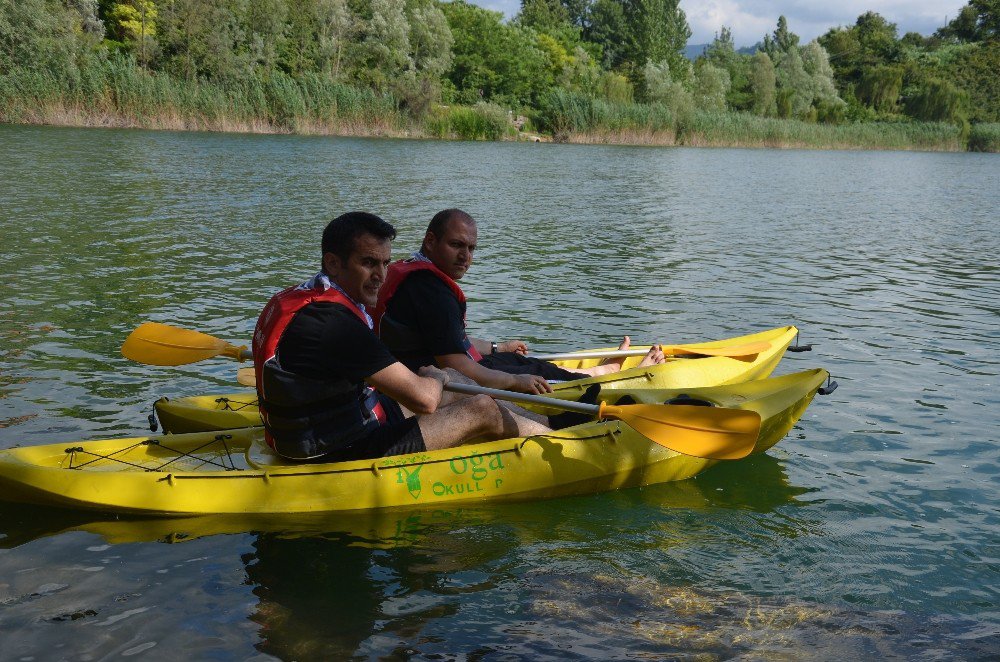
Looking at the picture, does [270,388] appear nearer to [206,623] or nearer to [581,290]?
[206,623]

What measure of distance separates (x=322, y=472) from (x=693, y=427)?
217cm

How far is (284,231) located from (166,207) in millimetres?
3163

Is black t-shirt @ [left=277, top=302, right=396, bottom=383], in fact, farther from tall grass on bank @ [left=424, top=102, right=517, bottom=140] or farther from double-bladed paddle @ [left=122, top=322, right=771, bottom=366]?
tall grass on bank @ [left=424, top=102, right=517, bottom=140]

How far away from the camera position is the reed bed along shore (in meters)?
34.0

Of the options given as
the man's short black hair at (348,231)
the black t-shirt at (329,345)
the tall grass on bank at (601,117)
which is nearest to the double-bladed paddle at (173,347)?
the black t-shirt at (329,345)

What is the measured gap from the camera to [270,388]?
4711 mm

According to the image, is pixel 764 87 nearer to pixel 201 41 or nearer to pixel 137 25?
pixel 201 41

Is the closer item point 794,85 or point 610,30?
point 794,85

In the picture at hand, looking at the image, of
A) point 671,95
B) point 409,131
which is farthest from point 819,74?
point 409,131

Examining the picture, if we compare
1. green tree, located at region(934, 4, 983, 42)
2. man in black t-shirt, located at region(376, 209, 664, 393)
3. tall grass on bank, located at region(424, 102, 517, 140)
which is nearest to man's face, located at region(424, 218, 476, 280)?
man in black t-shirt, located at region(376, 209, 664, 393)

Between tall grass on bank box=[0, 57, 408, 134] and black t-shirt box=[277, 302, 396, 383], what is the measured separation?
33152 mm

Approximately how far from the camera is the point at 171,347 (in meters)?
6.86

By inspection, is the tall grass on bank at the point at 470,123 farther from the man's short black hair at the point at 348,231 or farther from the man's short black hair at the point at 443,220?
the man's short black hair at the point at 348,231

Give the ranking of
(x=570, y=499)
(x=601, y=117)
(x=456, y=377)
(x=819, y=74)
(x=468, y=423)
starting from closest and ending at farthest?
1. (x=468, y=423)
2. (x=570, y=499)
3. (x=456, y=377)
4. (x=601, y=117)
5. (x=819, y=74)
